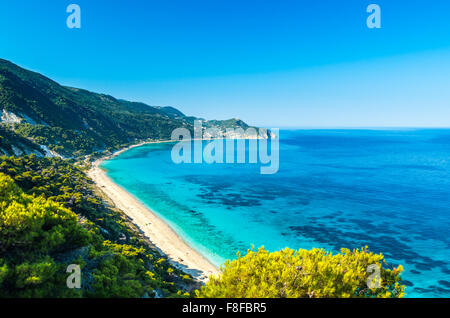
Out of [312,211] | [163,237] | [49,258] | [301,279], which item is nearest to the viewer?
[49,258]

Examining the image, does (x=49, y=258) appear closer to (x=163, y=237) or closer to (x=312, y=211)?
(x=163, y=237)

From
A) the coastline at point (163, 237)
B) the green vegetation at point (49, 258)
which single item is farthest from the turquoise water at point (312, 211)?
the green vegetation at point (49, 258)

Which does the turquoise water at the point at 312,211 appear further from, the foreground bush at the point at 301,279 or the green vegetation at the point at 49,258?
the green vegetation at the point at 49,258

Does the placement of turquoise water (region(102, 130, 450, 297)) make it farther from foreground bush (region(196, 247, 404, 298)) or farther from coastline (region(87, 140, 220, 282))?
foreground bush (region(196, 247, 404, 298))

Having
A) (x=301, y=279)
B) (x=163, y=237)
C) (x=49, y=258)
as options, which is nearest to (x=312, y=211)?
(x=163, y=237)

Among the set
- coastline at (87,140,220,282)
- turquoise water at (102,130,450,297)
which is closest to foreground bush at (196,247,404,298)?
coastline at (87,140,220,282)
